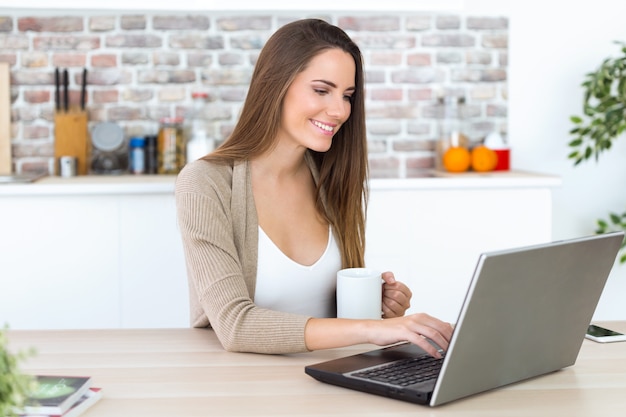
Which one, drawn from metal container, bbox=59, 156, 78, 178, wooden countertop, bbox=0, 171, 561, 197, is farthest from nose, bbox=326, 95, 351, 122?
metal container, bbox=59, 156, 78, 178

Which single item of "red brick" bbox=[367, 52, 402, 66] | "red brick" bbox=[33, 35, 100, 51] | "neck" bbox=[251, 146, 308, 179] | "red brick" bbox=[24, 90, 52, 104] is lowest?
"neck" bbox=[251, 146, 308, 179]

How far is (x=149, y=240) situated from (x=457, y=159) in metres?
1.34

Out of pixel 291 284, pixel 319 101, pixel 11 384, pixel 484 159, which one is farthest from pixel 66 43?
pixel 11 384

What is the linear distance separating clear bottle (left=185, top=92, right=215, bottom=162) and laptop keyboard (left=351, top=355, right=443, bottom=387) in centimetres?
223

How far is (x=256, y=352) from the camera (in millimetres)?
1711

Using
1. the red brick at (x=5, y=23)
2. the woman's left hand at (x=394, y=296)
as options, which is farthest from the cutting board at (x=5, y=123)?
the woman's left hand at (x=394, y=296)

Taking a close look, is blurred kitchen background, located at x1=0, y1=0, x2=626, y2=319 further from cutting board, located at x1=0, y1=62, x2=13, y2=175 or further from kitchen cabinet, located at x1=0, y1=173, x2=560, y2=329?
kitchen cabinet, located at x1=0, y1=173, x2=560, y2=329

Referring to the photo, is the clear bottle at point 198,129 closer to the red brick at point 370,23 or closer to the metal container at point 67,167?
the metal container at point 67,167

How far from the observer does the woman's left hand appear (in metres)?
2.07

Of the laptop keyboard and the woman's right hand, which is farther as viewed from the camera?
the woman's right hand

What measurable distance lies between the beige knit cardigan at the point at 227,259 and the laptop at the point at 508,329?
0.68ft

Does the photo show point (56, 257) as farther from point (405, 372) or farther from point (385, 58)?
point (405, 372)

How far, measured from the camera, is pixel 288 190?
2.26 meters

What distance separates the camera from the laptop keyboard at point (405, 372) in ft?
4.72
